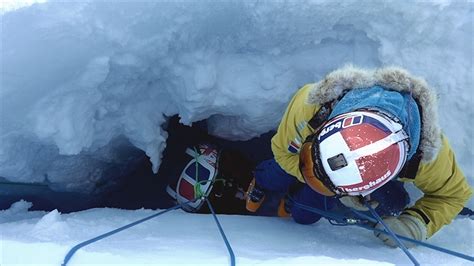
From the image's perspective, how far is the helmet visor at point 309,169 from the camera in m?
1.59

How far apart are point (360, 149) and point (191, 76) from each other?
3.36ft

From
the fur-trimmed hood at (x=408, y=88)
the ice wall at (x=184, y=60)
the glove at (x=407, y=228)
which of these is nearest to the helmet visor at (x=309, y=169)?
the fur-trimmed hood at (x=408, y=88)

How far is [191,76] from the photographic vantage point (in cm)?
216

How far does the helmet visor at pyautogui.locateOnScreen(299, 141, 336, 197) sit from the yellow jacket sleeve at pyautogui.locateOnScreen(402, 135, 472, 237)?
39cm

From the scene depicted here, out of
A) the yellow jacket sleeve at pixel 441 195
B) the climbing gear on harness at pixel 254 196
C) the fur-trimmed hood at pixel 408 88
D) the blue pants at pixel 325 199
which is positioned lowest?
the climbing gear on harness at pixel 254 196

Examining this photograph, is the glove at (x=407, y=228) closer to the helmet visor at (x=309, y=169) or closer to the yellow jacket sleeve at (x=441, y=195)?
the yellow jacket sleeve at (x=441, y=195)

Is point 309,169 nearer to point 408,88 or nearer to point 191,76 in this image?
point 408,88

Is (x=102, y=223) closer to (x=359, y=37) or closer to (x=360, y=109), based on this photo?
(x=360, y=109)

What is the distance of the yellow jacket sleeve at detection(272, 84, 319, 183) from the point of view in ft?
5.68

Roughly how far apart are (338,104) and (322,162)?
0.72 ft

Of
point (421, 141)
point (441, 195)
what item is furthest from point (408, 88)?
point (441, 195)

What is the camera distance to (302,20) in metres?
2.06

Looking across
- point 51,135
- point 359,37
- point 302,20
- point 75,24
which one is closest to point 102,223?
point 51,135

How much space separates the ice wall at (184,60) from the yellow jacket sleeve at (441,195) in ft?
1.39
